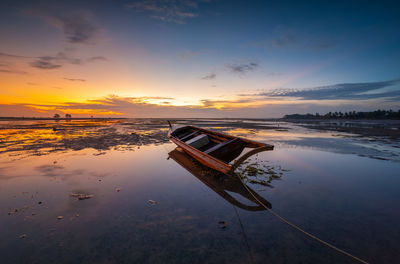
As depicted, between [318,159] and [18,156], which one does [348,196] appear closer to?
[318,159]

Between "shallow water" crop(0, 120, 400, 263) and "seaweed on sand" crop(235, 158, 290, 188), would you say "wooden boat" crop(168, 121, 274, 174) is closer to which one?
"seaweed on sand" crop(235, 158, 290, 188)

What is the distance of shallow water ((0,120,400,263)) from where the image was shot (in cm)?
311

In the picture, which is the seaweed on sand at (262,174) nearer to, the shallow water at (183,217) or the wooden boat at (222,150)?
the shallow water at (183,217)

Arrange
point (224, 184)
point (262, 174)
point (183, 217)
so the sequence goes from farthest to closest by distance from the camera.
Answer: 1. point (262, 174)
2. point (224, 184)
3. point (183, 217)

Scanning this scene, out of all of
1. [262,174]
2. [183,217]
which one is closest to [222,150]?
[262,174]

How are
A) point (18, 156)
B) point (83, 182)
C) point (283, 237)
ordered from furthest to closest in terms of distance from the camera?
point (18, 156) → point (83, 182) → point (283, 237)

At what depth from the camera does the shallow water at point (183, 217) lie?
311cm

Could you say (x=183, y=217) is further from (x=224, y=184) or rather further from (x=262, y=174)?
(x=262, y=174)

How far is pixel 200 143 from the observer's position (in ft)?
35.0

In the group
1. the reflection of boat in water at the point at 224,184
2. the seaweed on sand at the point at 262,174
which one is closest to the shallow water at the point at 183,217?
the reflection of boat in water at the point at 224,184

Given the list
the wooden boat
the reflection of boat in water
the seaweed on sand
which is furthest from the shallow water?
the wooden boat

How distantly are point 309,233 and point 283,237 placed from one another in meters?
0.67

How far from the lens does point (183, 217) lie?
428cm

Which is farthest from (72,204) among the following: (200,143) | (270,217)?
(200,143)
